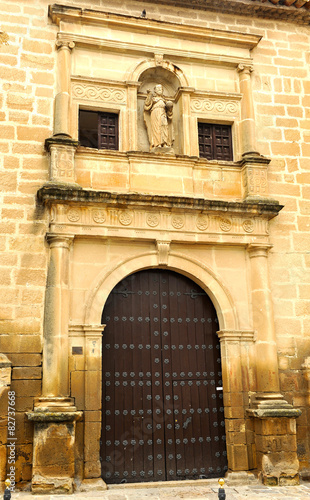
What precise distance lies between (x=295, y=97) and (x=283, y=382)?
460 cm

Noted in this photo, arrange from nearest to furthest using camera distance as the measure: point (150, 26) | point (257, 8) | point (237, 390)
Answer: point (237, 390) < point (150, 26) < point (257, 8)

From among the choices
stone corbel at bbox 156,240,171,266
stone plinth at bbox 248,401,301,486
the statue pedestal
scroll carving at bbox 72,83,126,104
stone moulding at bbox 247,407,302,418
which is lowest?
stone plinth at bbox 248,401,301,486

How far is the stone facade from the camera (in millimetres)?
6828

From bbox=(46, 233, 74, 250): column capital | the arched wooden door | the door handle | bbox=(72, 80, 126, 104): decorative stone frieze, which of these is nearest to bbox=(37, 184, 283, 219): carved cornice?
bbox=(46, 233, 74, 250): column capital

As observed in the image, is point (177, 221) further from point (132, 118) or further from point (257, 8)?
point (257, 8)

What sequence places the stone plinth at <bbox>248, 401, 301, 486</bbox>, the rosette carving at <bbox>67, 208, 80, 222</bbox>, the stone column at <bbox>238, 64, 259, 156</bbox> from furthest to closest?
1. the stone column at <bbox>238, 64, 259, 156</bbox>
2. the rosette carving at <bbox>67, 208, 80, 222</bbox>
3. the stone plinth at <bbox>248, 401, 301, 486</bbox>

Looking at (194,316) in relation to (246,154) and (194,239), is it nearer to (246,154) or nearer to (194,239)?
(194,239)

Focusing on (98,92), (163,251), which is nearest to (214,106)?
(98,92)

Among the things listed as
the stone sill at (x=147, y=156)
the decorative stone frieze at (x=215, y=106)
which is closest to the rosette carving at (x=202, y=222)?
the stone sill at (x=147, y=156)

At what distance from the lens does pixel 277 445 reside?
702 centimetres

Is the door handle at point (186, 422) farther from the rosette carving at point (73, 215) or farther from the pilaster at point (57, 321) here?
the rosette carving at point (73, 215)

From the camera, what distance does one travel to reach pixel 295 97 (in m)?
8.80

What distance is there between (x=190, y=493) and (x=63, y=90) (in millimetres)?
5689

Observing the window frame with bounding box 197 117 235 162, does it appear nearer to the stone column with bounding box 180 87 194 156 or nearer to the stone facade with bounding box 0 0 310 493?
the stone facade with bounding box 0 0 310 493
